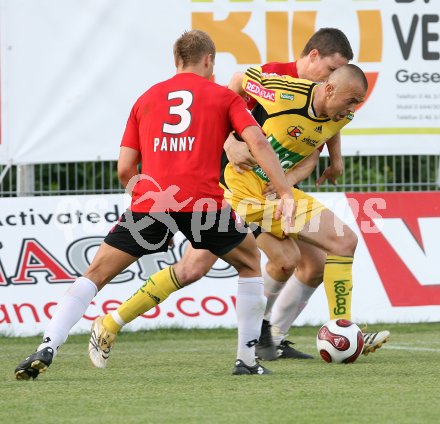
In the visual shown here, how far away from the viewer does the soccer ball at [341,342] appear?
269 inches

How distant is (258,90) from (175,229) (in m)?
1.39

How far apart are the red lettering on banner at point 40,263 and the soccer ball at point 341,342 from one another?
366 centimetres

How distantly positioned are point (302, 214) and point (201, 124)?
139 centimetres

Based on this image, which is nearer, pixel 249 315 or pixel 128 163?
pixel 128 163

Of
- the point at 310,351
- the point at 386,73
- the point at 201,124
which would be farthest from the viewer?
the point at 386,73

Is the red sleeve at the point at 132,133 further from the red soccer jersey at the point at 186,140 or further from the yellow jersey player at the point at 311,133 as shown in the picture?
the yellow jersey player at the point at 311,133

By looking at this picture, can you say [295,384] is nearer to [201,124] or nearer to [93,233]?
Result: [201,124]

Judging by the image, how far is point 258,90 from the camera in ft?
23.0

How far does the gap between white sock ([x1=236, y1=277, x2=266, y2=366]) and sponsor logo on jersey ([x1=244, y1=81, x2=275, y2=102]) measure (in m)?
1.35

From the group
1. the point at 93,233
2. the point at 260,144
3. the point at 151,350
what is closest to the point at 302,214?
the point at 260,144

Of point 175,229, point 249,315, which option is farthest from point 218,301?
point 175,229

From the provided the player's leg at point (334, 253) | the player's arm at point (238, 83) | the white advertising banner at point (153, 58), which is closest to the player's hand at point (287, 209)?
the player's leg at point (334, 253)

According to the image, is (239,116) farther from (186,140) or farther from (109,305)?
(109,305)

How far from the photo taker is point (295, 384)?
224 inches
